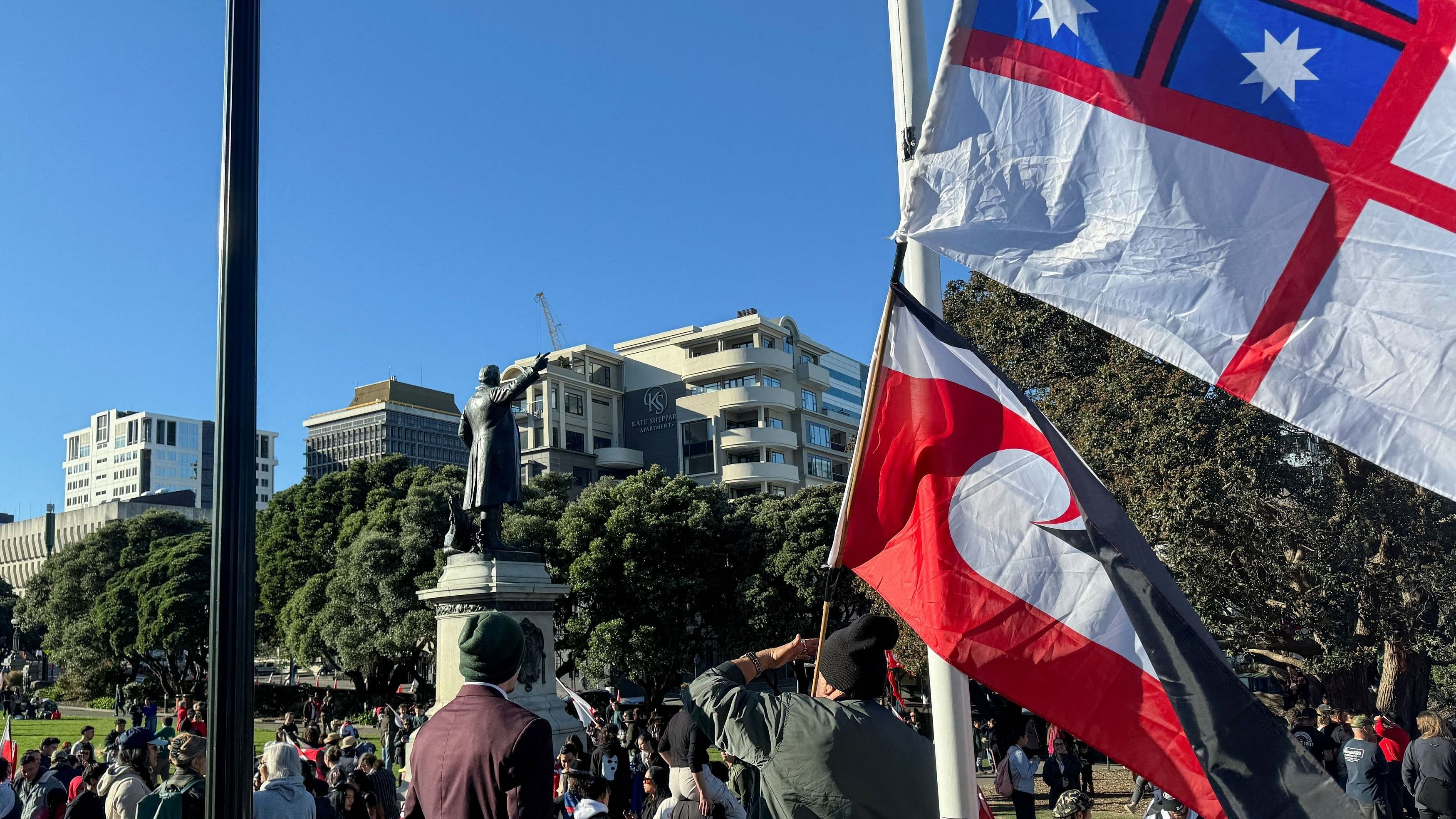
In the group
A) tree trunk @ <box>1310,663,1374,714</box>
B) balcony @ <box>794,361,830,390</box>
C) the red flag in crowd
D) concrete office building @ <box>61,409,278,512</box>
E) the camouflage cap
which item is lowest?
tree trunk @ <box>1310,663,1374,714</box>

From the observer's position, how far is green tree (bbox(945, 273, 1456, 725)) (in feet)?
53.8

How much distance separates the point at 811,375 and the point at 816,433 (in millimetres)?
4164

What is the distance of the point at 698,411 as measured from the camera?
238 ft

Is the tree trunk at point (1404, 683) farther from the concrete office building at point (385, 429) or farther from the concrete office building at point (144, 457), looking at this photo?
the concrete office building at point (144, 457)

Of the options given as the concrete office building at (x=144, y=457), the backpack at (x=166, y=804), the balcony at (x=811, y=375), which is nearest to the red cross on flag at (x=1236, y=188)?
the backpack at (x=166, y=804)

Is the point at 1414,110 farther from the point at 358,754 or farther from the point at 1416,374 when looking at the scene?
the point at 358,754

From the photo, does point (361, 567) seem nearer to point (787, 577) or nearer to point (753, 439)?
point (787, 577)

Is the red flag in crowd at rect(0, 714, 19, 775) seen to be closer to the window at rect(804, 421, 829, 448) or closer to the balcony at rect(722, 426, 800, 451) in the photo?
the balcony at rect(722, 426, 800, 451)

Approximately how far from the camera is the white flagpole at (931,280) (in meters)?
3.73

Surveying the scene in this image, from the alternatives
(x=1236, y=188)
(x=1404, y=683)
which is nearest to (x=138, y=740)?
(x=1236, y=188)

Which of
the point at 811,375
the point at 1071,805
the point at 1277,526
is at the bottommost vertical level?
the point at 1071,805

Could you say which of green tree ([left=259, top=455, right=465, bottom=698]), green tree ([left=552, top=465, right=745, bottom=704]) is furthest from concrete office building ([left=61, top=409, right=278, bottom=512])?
green tree ([left=552, top=465, right=745, bottom=704])

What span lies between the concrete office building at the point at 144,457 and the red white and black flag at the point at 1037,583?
574 feet

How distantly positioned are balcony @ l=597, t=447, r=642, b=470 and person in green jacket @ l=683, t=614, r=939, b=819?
7153 cm
